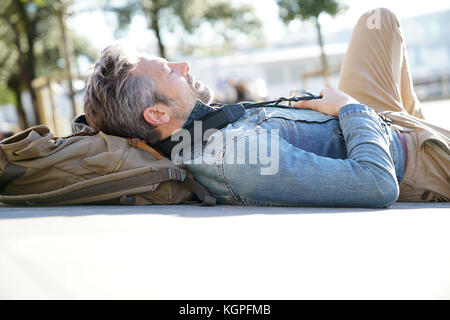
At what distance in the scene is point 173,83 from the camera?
113 inches

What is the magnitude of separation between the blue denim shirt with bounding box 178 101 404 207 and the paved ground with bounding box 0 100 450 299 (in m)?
0.21

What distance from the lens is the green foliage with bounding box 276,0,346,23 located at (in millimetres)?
15430

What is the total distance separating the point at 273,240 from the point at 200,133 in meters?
1.17

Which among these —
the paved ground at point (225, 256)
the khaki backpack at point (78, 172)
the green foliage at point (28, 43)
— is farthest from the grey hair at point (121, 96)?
the green foliage at point (28, 43)

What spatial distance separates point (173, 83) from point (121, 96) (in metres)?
0.32

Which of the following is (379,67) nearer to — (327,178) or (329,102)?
(329,102)

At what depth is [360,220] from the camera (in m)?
2.04

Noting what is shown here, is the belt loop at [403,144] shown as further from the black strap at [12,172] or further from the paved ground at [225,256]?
the black strap at [12,172]

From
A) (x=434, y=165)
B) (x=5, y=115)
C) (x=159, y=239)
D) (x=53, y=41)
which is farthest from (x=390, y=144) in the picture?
(x=5, y=115)

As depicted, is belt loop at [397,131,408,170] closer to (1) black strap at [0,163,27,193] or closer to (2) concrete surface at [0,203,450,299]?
(2) concrete surface at [0,203,450,299]

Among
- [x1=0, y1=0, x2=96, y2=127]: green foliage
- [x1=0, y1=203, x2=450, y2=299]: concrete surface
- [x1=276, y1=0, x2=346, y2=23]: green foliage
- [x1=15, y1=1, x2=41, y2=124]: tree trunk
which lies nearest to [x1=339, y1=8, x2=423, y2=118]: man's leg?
[x1=0, y1=203, x2=450, y2=299]: concrete surface

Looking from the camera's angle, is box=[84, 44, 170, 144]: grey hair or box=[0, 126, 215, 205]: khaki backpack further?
box=[84, 44, 170, 144]: grey hair

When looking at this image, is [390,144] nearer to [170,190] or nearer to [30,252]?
[170,190]

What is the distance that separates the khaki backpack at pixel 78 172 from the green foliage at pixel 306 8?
46.2ft
